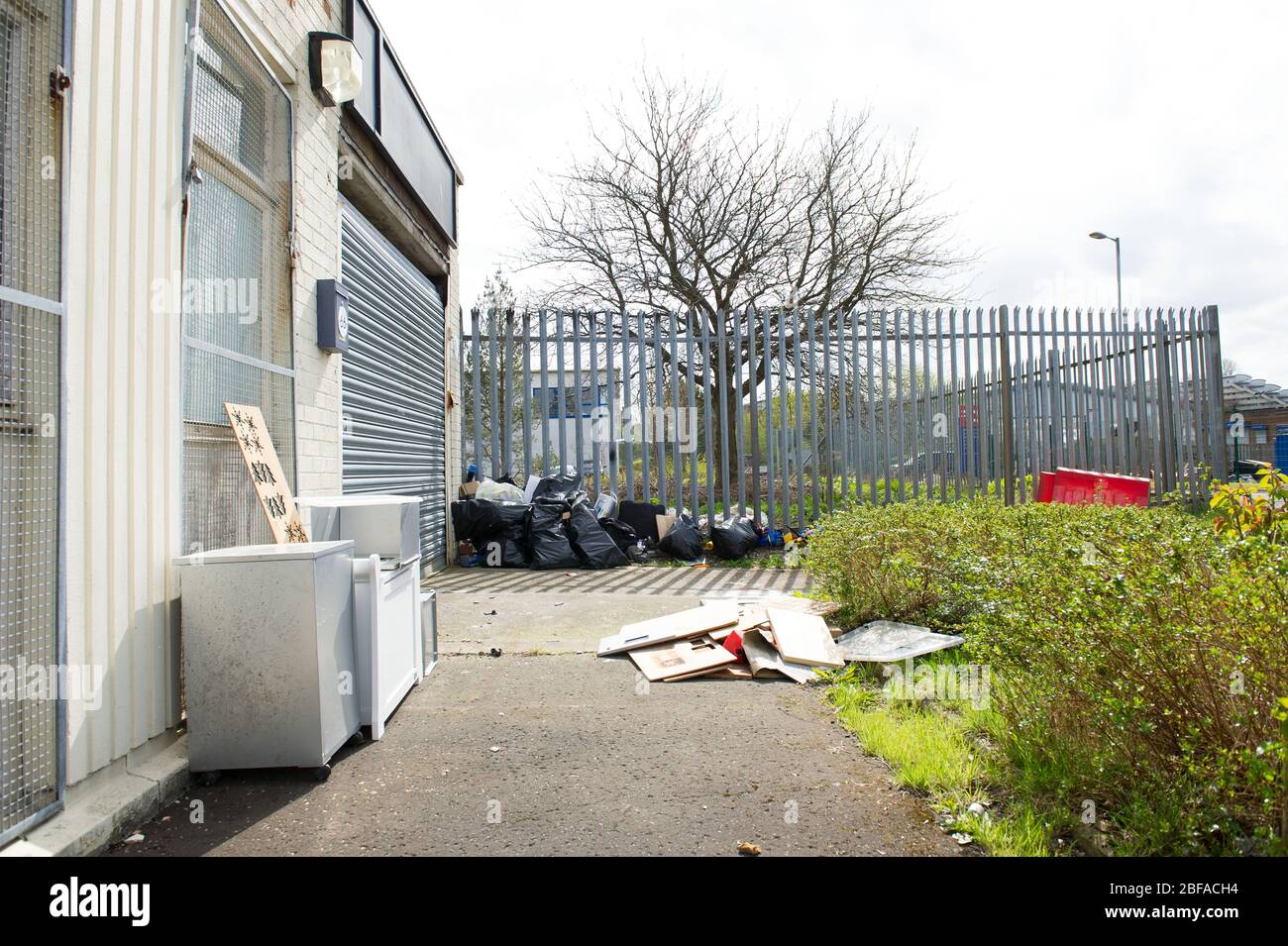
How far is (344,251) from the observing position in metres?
5.72

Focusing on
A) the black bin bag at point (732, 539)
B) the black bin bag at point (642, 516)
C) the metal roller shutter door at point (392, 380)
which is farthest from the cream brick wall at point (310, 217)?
the black bin bag at point (732, 539)

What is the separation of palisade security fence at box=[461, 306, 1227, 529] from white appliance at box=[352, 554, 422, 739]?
5.27m

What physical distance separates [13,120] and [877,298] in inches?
527

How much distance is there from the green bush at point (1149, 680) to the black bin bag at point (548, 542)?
558 centimetres

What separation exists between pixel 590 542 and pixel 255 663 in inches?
221

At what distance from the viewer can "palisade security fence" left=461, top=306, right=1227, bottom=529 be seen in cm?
944

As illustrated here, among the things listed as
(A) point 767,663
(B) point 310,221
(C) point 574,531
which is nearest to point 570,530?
(C) point 574,531

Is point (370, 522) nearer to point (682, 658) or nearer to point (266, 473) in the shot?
point (266, 473)

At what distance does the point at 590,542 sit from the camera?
845 cm

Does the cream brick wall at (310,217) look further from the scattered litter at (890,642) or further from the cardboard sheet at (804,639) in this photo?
the scattered litter at (890,642)

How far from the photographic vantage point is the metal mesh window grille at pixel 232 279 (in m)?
3.45
